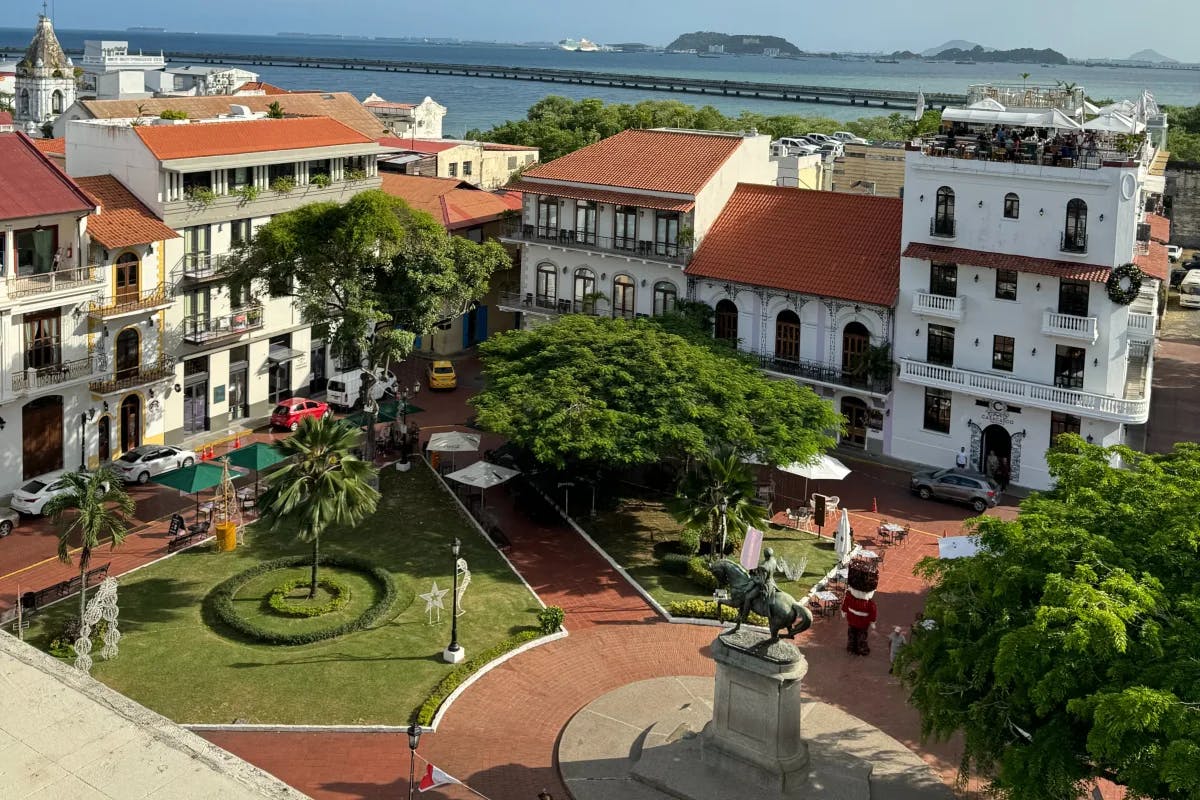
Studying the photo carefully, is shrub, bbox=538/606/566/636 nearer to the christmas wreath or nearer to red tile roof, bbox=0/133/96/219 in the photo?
red tile roof, bbox=0/133/96/219

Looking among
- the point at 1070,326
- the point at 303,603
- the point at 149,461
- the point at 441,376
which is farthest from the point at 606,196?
the point at 303,603

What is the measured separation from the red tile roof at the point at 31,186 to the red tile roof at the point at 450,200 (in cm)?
2447

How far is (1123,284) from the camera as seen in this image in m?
52.6

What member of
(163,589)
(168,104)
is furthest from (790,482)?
(168,104)

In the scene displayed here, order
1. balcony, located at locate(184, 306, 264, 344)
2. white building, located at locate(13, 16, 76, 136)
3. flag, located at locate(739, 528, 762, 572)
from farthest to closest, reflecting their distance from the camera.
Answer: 1. white building, located at locate(13, 16, 76, 136)
2. balcony, located at locate(184, 306, 264, 344)
3. flag, located at locate(739, 528, 762, 572)

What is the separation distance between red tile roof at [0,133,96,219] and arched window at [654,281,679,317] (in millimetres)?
26592

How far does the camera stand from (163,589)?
4253 cm

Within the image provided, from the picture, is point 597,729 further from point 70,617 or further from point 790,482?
point 790,482

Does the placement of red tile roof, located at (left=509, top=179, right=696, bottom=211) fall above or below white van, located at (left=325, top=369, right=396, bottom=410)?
above

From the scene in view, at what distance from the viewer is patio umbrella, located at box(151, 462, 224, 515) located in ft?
154

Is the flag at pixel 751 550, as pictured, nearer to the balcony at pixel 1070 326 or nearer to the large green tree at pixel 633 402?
the large green tree at pixel 633 402

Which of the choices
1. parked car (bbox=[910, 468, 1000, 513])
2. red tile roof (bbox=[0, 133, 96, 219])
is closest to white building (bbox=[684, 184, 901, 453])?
parked car (bbox=[910, 468, 1000, 513])

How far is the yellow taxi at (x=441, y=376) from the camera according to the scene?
68.2 m

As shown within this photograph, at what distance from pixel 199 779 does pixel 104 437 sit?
38.4 meters
